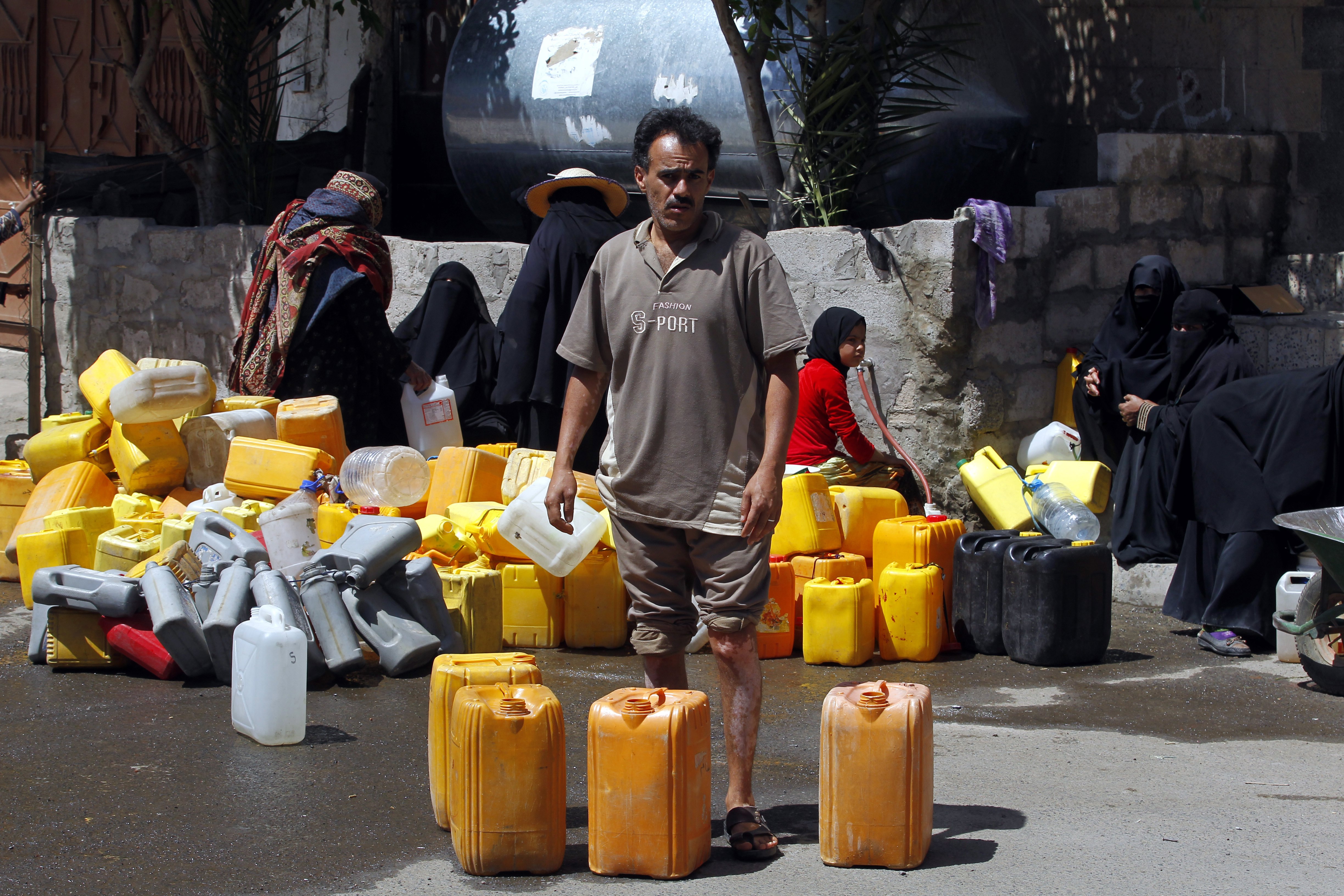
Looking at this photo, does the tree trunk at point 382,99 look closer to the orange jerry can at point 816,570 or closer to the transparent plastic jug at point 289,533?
the transparent plastic jug at point 289,533

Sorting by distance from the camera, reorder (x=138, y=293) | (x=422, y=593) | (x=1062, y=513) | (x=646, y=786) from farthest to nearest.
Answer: (x=138, y=293), (x=1062, y=513), (x=422, y=593), (x=646, y=786)

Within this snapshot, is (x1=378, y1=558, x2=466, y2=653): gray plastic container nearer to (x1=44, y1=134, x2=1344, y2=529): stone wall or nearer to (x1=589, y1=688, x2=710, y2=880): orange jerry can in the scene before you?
(x1=589, y1=688, x2=710, y2=880): orange jerry can

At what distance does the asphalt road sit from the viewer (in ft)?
10.4

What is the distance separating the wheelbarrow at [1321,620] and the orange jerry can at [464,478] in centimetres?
322

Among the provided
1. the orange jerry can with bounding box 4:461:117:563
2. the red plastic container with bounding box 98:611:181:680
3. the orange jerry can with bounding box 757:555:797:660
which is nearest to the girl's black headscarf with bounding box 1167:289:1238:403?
the orange jerry can with bounding box 757:555:797:660

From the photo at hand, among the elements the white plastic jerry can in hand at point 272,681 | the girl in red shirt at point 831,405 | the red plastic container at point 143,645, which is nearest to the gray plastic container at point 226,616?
the red plastic container at point 143,645

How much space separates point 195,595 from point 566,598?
4.77 ft

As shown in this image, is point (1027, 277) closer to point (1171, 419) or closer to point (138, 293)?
point (1171, 419)

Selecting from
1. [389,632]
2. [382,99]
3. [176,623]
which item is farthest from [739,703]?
[382,99]

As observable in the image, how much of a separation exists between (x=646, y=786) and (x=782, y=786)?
2.92 ft

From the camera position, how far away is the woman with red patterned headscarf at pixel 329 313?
653 centimetres

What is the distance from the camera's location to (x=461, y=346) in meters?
7.27

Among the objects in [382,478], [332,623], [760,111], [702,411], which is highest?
[760,111]

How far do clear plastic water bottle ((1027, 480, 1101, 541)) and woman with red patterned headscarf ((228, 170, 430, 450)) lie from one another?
3050 mm
